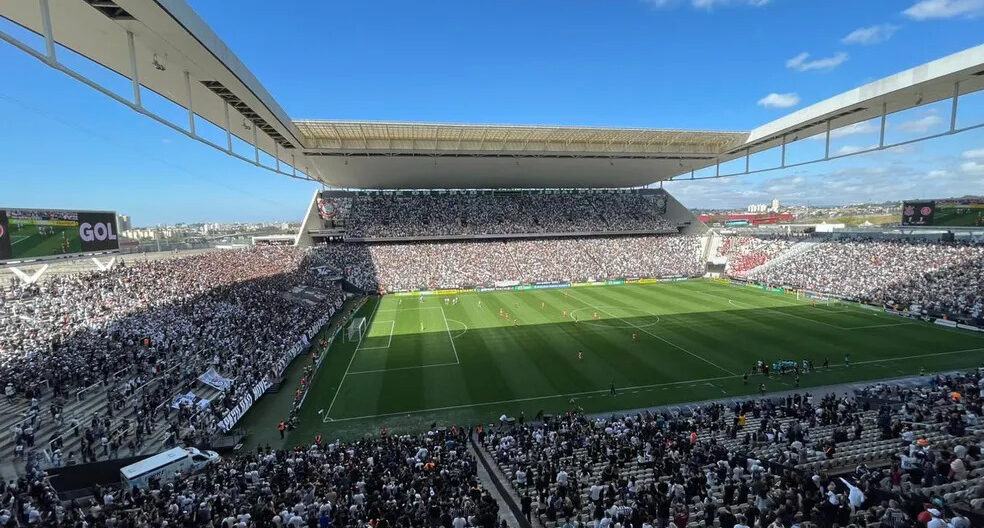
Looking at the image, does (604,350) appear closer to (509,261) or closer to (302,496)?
(302,496)

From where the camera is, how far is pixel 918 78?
2375 cm

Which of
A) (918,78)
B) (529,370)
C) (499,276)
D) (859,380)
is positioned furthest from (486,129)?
(859,380)

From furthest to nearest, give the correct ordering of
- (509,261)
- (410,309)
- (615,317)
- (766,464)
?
(509,261) < (410,309) < (615,317) < (766,464)

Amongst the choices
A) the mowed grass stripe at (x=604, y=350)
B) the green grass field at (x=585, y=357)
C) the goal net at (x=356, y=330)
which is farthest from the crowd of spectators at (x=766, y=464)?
the goal net at (x=356, y=330)

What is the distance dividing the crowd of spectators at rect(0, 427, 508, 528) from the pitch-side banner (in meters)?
16.8

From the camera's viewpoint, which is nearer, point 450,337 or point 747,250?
point 450,337

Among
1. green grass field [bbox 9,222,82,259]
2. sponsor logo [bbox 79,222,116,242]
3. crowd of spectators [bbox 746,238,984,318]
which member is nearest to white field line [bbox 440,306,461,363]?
sponsor logo [bbox 79,222,116,242]

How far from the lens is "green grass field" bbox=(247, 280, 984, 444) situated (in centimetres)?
1997

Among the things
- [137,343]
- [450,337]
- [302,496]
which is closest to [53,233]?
[137,343]

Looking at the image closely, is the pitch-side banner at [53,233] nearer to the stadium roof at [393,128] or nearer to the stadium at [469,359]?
the stadium at [469,359]

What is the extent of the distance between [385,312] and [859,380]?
101 feet

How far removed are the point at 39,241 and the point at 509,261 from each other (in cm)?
3862

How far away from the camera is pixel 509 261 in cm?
5303

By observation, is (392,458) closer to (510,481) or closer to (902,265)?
(510,481)
